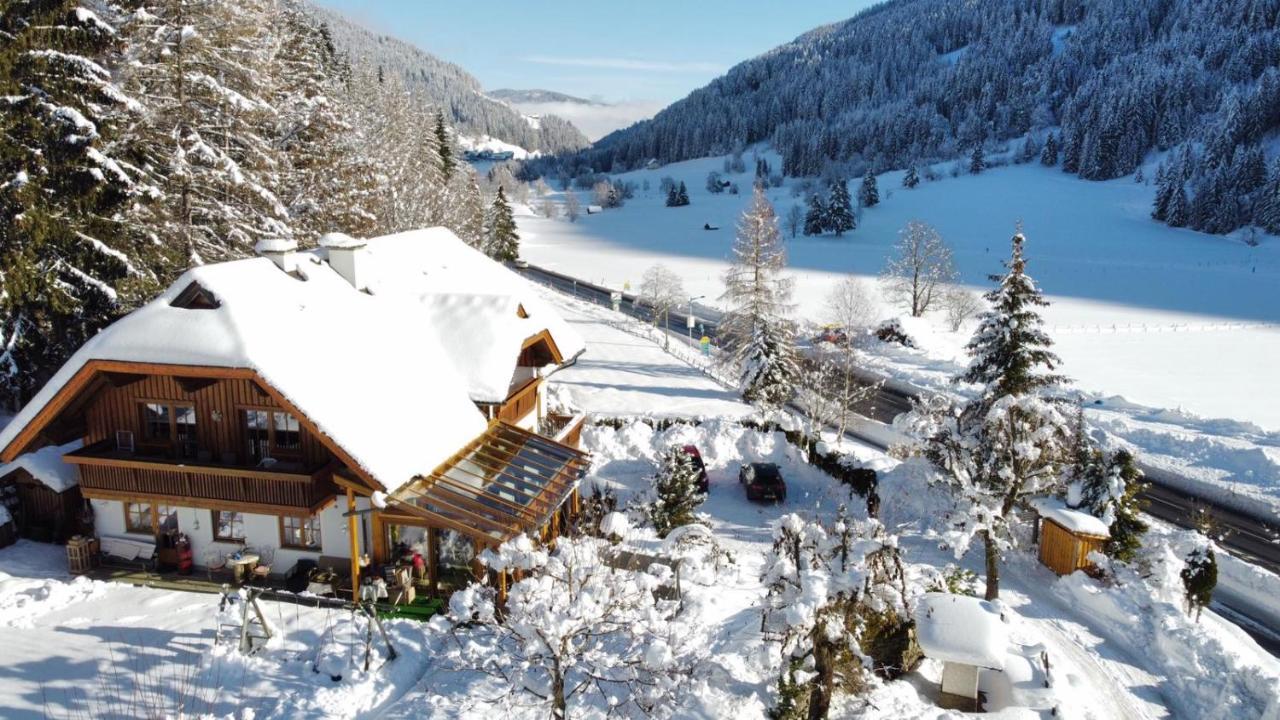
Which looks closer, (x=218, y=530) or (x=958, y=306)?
(x=218, y=530)

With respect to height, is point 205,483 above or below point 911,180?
below

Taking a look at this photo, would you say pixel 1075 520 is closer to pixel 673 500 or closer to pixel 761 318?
pixel 673 500

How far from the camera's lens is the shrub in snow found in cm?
5503

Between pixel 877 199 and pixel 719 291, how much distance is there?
6574 cm

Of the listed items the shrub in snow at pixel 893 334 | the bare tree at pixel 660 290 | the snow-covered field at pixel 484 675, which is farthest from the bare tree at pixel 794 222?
the snow-covered field at pixel 484 675

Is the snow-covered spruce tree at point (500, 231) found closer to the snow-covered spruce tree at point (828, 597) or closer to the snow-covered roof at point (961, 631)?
the snow-covered spruce tree at point (828, 597)

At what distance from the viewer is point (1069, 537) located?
854 inches

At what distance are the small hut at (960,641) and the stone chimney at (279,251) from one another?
17.6 metres

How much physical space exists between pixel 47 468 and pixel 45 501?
119 cm

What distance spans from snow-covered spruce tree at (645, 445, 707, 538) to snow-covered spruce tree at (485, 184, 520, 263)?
195 feet

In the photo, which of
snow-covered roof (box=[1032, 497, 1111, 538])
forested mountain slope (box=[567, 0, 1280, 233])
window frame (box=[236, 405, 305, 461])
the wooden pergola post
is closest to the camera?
the wooden pergola post

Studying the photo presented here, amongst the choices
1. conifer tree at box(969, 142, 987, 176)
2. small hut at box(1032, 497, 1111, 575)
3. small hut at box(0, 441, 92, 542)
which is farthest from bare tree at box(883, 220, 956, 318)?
conifer tree at box(969, 142, 987, 176)

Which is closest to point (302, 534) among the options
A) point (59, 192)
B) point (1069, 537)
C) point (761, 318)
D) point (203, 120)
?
point (59, 192)

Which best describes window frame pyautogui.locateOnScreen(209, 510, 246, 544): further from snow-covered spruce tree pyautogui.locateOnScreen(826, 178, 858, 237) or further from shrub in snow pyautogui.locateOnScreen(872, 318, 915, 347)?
snow-covered spruce tree pyautogui.locateOnScreen(826, 178, 858, 237)
